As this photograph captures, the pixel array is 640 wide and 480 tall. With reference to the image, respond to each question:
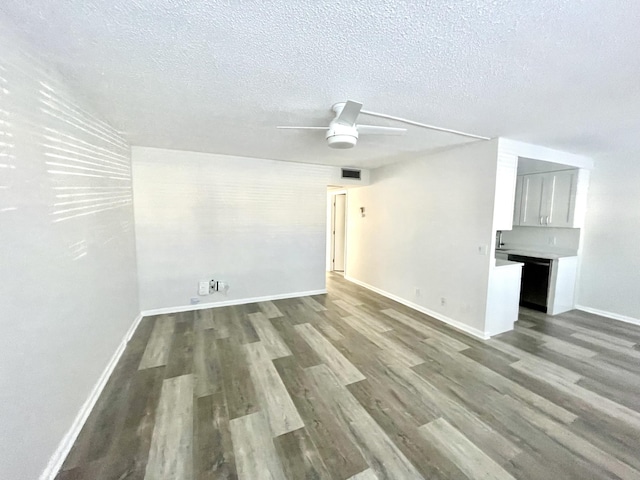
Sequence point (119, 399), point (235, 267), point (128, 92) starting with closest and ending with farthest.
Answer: point (128, 92) < point (119, 399) < point (235, 267)

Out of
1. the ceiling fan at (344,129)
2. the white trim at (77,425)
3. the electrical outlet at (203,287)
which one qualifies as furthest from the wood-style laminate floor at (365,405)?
the ceiling fan at (344,129)

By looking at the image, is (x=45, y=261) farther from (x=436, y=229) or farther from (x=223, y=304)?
(x=436, y=229)

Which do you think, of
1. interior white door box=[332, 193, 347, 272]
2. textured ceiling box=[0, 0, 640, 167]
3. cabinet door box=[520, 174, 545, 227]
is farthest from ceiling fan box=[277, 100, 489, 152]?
interior white door box=[332, 193, 347, 272]

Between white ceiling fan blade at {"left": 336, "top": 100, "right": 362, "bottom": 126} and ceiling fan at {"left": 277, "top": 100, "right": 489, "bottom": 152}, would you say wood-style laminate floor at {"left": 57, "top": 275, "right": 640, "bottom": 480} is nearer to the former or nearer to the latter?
ceiling fan at {"left": 277, "top": 100, "right": 489, "bottom": 152}

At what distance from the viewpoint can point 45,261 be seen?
5.10 feet

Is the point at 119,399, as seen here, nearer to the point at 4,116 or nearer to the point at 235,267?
the point at 4,116

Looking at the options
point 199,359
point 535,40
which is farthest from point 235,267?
point 535,40

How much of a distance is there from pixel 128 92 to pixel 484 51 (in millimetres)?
2400

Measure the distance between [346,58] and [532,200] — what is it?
178 inches

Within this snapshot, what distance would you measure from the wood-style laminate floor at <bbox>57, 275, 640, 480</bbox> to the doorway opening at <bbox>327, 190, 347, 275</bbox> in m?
3.88

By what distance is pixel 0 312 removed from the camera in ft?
3.91

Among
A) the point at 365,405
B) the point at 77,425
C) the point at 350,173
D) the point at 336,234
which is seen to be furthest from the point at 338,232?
the point at 77,425

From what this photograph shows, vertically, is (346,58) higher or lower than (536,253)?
higher

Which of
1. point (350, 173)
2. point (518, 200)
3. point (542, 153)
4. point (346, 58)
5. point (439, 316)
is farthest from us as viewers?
point (350, 173)
